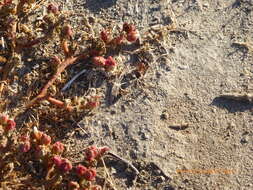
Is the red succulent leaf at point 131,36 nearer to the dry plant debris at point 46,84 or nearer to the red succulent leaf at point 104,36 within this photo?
the dry plant debris at point 46,84

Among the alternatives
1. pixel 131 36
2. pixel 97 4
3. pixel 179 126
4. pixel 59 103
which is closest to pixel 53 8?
pixel 97 4

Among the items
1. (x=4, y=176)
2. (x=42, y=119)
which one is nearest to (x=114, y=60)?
(x=42, y=119)

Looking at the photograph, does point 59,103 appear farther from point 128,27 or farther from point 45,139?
point 128,27

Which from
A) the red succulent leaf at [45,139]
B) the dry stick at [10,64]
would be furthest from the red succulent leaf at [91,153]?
the dry stick at [10,64]

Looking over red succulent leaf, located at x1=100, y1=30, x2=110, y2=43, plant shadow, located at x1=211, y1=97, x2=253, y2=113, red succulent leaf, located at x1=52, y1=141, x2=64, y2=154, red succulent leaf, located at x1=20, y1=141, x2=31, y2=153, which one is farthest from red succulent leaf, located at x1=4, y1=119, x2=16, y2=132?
plant shadow, located at x1=211, y1=97, x2=253, y2=113

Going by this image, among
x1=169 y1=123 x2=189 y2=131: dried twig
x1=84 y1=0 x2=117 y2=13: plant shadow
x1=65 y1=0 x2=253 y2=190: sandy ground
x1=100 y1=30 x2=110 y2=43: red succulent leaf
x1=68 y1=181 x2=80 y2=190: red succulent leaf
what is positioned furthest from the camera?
x1=84 y1=0 x2=117 y2=13: plant shadow

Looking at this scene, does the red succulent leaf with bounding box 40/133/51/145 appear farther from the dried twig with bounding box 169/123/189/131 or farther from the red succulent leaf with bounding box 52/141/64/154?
the dried twig with bounding box 169/123/189/131
